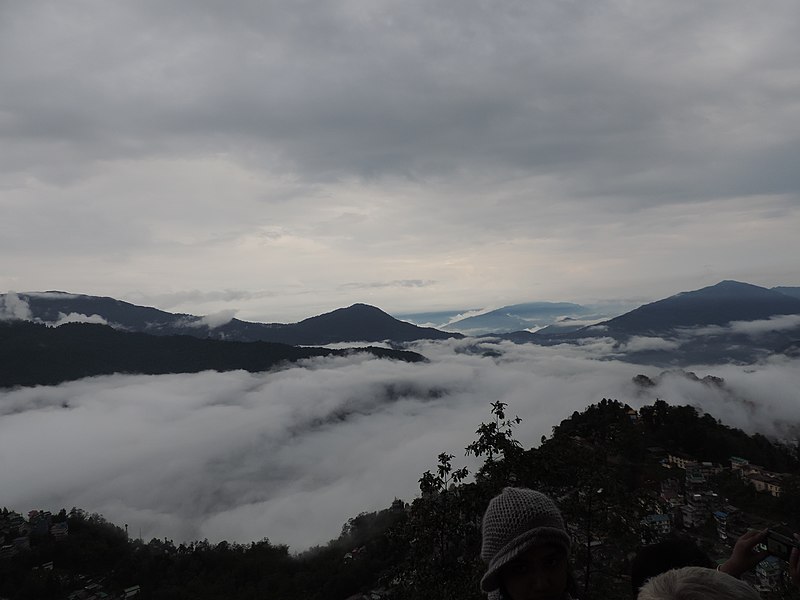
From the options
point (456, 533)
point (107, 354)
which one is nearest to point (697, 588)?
point (456, 533)

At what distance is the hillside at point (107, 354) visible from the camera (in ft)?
427

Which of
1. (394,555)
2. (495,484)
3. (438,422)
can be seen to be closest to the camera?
(495,484)

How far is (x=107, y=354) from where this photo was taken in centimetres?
14188

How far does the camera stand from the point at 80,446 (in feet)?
465

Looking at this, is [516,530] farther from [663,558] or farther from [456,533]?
[456,533]

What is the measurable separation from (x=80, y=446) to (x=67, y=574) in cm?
12532

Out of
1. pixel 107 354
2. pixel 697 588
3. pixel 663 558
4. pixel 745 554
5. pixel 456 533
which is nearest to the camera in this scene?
pixel 697 588

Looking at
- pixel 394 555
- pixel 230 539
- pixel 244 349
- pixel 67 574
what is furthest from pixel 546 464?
pixel 244 349

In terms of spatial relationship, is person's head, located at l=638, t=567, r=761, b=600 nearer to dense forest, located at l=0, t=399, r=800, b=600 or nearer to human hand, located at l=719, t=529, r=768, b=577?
human hand, located at l=719, t=529, r=768, b=577

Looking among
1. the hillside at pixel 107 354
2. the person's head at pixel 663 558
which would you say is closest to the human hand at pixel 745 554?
the person's head at pixel 663 558

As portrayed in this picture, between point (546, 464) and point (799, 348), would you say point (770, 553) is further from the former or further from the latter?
point (799, 348)

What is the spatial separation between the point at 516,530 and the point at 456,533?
5.23 meters

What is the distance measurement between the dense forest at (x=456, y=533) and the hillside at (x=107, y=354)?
331ft

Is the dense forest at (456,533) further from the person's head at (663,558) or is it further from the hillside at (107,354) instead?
the hillside at (107,354)
